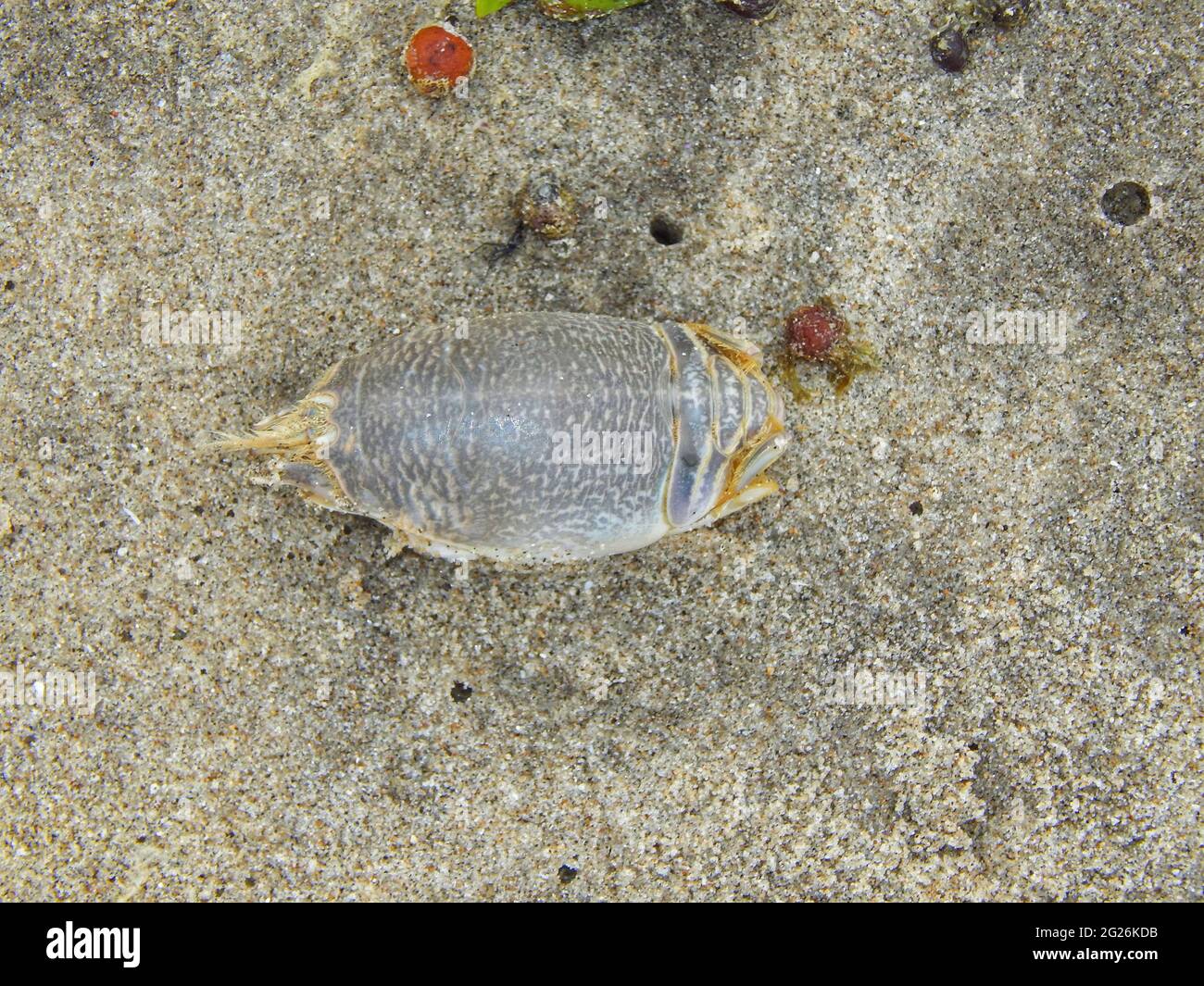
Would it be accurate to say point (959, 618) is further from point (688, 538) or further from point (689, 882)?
point (689, 882)

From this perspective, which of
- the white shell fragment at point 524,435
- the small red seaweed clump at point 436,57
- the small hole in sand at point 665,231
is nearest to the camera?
the white shell fragment at point 524,435

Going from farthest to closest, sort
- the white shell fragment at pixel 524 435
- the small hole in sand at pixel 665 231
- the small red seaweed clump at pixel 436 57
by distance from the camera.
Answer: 1. the small hole in sand at pixel 665 231
2. the small red seaweed clump at pixel 436 57
3. the white shell fragment at pixel 524 435

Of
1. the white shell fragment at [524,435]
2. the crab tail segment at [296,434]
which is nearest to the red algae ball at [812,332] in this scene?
the white shell fragment at [524,435]

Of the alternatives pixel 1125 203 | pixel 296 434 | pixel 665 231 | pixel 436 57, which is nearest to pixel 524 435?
pixel 296 434

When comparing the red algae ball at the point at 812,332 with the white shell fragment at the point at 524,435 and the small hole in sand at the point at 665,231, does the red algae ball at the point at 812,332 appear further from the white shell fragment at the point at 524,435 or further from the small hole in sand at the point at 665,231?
the small hole in sand at the point at 665,231

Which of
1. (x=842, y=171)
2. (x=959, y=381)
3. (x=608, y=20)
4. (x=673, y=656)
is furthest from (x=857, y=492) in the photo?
(x=608, y=20)

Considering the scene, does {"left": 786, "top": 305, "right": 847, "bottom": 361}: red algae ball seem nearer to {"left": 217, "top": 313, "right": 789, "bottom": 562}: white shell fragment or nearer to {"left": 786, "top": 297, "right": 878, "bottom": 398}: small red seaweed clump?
{"left": 786, "top": 297, "right": 878, "bottom": 398}: small red seaweed clump
